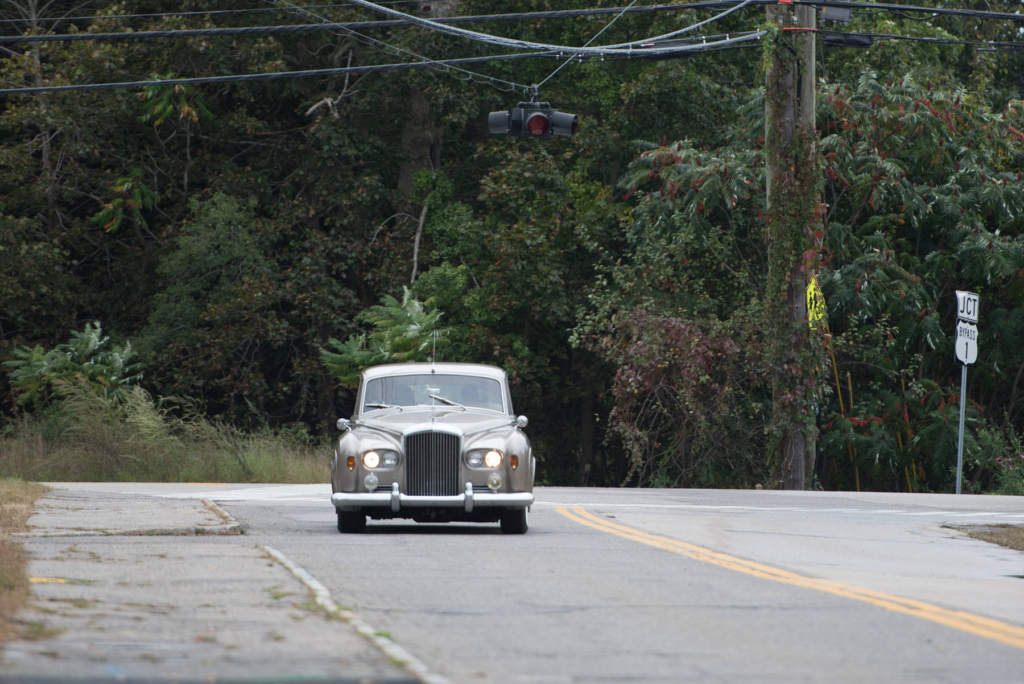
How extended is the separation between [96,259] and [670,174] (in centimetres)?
1566

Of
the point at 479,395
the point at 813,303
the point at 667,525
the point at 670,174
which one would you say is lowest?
the point at 667,525

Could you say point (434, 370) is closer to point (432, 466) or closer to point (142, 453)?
point (432, 466)

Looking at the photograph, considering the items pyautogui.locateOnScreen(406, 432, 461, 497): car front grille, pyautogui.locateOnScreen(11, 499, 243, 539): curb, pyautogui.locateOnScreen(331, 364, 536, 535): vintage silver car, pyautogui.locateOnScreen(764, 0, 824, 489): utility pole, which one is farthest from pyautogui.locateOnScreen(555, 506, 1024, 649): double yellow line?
pyautogui.locateOnScreen(764, 0, 824, 489): utility pole

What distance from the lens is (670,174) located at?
29500 mm

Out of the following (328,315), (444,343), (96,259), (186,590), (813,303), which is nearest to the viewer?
(186,590)

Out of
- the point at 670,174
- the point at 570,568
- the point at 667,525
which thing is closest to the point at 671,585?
the point at 570,568

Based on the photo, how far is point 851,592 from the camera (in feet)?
35.5

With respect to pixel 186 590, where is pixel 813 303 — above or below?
above

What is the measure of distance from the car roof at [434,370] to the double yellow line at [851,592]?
2.18 m

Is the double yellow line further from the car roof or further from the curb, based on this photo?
the curb

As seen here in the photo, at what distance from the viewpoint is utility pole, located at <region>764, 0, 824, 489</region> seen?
26.0m

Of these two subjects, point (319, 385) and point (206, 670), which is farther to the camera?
point (319, 385)

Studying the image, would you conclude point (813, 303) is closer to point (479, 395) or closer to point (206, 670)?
point (479, 395)

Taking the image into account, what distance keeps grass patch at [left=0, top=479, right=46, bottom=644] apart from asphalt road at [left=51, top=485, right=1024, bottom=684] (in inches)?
81.3
